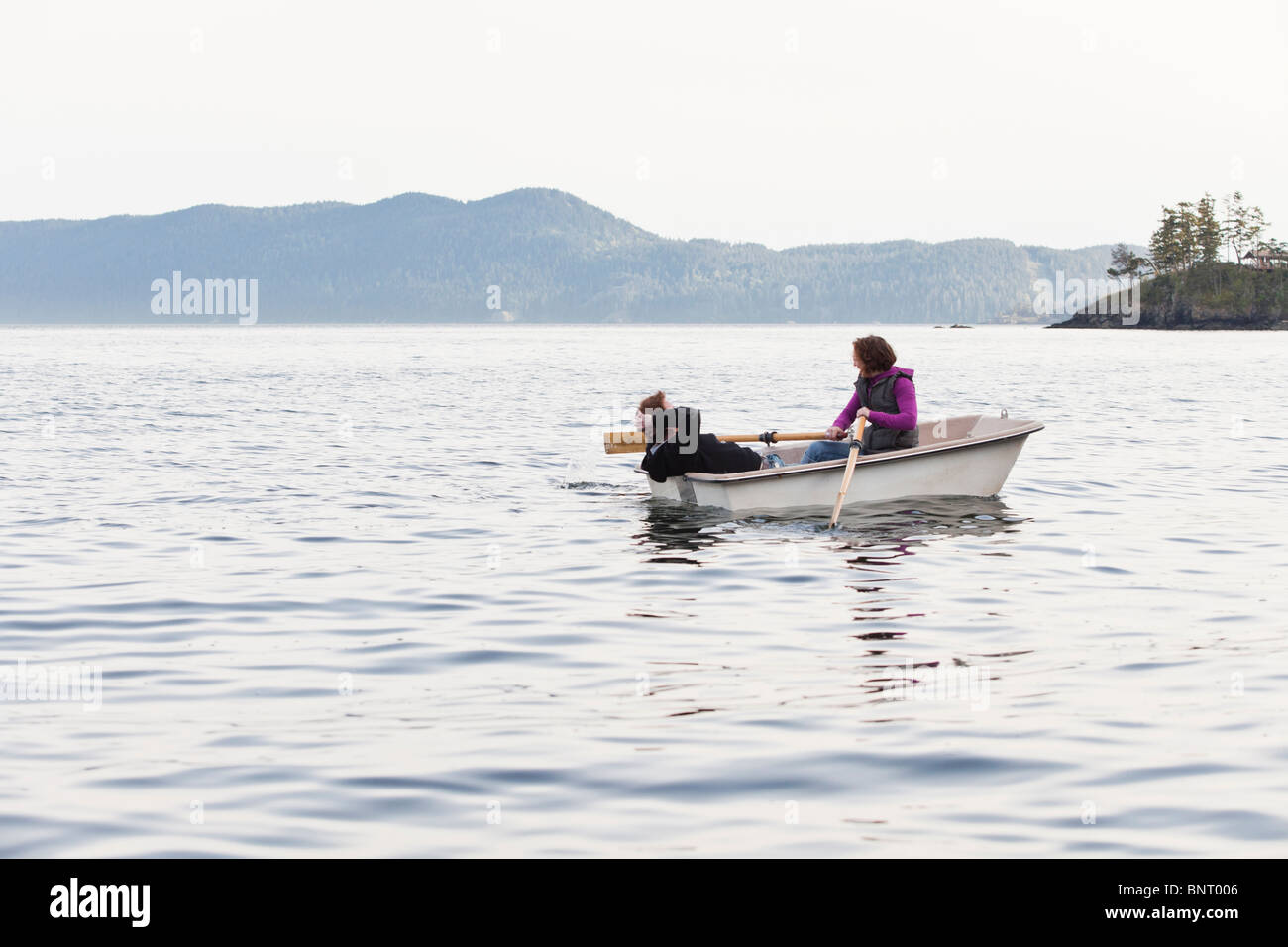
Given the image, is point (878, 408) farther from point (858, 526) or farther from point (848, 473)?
point (858, 526)

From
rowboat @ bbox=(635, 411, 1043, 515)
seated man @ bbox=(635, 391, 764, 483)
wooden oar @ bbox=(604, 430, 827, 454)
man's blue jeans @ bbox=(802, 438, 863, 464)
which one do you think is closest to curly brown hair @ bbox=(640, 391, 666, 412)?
seated man @ bbox=(635, 391, 764, 483)

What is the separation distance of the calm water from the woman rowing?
0.93 metres

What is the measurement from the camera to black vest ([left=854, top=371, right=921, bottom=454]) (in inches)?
620

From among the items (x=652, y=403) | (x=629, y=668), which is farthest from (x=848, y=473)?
(x=629, y=668)

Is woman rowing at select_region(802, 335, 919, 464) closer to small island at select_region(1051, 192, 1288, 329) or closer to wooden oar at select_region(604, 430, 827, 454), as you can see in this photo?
wooden oar at select_region(604, 430, 827, 454)

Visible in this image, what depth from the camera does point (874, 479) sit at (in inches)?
611

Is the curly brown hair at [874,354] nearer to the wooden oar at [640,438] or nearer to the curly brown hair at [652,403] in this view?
the wooden oar at [640,438]

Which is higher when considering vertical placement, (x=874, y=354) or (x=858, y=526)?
(x=874, y=354)

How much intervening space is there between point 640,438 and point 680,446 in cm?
87

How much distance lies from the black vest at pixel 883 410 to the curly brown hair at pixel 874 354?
0.20 metres
